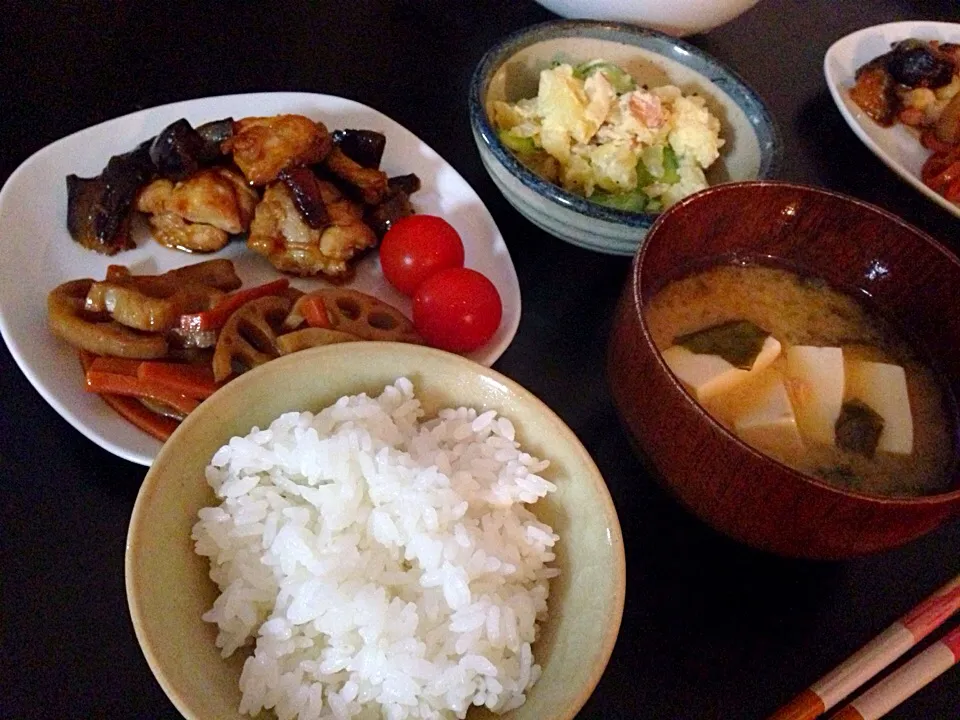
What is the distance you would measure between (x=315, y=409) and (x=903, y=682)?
1063 millimetres

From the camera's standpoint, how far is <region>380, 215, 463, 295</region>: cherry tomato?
1.77 metres

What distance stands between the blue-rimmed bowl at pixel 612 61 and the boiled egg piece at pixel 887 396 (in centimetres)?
Result: 53

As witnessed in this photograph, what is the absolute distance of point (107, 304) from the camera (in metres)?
1.52

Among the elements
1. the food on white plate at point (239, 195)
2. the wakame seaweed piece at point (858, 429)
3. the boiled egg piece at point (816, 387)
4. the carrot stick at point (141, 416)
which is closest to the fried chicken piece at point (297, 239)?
the food on white plate at point (239, 195)

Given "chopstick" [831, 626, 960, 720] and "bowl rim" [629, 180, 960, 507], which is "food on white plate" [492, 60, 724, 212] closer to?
"bowl rim" [629, 180, 960, 507]

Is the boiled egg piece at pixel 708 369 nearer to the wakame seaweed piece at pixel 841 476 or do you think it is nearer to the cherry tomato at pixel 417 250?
the wakame seaweed piece at pixel 841 476

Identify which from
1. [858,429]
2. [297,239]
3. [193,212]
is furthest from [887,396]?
[193,212]

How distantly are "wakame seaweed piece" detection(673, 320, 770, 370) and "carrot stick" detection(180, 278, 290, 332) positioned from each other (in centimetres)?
85

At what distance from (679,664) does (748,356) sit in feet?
1.81

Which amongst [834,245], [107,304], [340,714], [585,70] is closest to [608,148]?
[585,70]

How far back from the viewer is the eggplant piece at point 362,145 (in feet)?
6.22

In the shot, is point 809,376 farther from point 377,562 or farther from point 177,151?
point 177,151

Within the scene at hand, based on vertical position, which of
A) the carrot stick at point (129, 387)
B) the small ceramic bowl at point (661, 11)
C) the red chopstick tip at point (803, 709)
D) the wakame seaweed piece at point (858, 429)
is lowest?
the red chopstick tip at point (803, 709)

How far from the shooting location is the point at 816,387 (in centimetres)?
142
